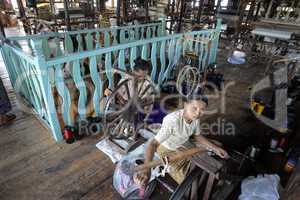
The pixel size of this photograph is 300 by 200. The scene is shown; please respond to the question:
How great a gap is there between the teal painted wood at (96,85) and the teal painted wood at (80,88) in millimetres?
129

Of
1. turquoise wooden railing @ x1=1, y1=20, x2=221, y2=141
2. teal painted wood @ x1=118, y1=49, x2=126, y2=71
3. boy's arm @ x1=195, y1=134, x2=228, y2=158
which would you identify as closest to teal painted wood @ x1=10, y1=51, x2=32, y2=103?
turquoise wooden railing @ x1=1, y1=20, x2=221, y2=141

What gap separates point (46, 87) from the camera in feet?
6.24

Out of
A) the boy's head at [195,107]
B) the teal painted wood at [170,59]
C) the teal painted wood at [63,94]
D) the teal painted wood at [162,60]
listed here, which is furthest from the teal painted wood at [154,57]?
the boy's head at [195,107]

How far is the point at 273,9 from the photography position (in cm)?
698

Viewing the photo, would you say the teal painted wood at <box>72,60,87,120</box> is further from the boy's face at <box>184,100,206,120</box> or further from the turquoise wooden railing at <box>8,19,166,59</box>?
the boy's face at <box>184,100,206,120</box>

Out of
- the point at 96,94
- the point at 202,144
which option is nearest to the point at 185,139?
the point at 202,144

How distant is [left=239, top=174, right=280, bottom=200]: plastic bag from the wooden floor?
1.07 meters

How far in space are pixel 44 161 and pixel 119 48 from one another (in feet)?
4.68

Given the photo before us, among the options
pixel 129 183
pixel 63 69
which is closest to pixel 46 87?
pixel 63 69

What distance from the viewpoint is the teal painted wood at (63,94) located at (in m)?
1.93

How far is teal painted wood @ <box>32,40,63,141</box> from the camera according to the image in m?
1.73

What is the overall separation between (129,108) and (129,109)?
1 cm

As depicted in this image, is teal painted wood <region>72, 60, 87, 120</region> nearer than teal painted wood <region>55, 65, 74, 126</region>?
No

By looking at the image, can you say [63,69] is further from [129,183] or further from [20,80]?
[129,183]
